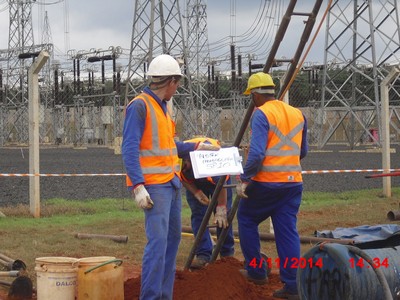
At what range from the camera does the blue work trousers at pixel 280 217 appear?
18.7 ft

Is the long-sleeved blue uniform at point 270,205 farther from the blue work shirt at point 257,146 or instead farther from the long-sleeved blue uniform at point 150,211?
the long-sleeved blue uniform at point 150,211

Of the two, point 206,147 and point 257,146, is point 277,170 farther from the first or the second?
point 206,147

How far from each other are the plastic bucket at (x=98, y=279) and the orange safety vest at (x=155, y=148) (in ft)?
2.16

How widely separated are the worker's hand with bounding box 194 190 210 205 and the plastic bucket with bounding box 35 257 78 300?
2.02 m

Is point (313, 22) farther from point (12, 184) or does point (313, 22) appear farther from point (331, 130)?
point (331, 130)

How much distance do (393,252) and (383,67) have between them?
29.9m

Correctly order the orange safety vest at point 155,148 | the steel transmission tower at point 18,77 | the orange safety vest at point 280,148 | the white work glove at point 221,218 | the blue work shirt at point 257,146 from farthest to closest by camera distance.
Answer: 1. the steel transmission tower at point 18,77
2. the white work glove at point 221,218
3. the orange safety vest at point 280,148
4. the blue work shirt at point 257,146
5. the orange safety vest at point 155,148

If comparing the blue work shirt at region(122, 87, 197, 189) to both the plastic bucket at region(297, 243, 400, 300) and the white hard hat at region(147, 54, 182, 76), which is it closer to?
the white hard hat at region(147, 54, 182, 76)

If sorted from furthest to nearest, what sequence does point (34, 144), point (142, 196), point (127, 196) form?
point (127, 196) → point (34, 144) → point (142, 196)

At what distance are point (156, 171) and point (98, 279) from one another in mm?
891

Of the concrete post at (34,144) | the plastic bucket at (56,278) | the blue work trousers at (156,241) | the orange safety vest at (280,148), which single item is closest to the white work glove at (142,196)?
the blue work trousers at (156,241)

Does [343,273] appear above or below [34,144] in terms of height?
below

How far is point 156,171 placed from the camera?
4836 mm

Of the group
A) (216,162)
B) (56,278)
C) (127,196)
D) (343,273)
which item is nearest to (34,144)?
(127,196)
